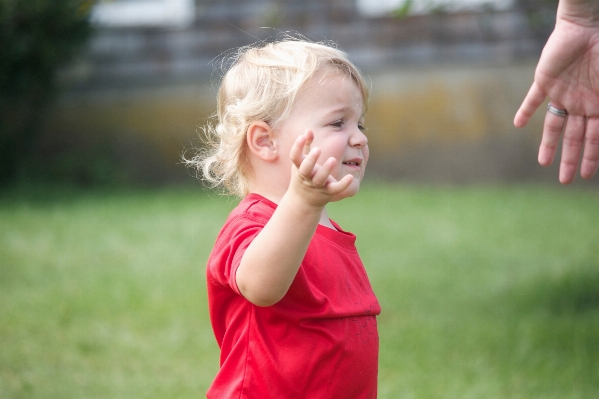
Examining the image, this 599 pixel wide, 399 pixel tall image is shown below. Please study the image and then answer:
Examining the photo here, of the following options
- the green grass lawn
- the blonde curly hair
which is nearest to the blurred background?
the green grass lawn

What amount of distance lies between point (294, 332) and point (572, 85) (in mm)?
1202

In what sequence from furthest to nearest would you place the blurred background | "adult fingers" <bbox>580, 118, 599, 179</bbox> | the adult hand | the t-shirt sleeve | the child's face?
the blurred background, "adult fingers" <bbox>580, 118, 599, 179</bbox>, the adult hand, the child's face, the t-shirt sleeve

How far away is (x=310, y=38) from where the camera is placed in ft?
26.1

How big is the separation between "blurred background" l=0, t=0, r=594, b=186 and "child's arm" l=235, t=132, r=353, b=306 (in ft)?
20.7

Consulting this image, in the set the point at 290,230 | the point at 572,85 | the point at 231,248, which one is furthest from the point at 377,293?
the point at 290,230

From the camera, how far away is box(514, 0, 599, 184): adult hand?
2.04m

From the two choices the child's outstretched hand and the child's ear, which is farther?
the child's ear

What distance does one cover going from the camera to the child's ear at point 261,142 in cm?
163

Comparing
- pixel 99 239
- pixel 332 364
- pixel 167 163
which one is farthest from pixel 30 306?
pixel 167 163

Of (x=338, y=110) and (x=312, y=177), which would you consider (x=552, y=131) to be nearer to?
(x=338, y=110)

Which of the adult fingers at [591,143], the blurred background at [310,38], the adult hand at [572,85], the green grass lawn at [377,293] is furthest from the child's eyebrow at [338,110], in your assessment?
the blurred background at [310,38]

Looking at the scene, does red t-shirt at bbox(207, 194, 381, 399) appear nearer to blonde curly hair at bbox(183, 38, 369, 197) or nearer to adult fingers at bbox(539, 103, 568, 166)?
blonde curly hair at bbox(183, 38, 369, 197)

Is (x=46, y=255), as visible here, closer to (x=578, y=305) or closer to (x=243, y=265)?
(x=578, y=305)

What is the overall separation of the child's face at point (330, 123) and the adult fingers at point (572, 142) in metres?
0.89
